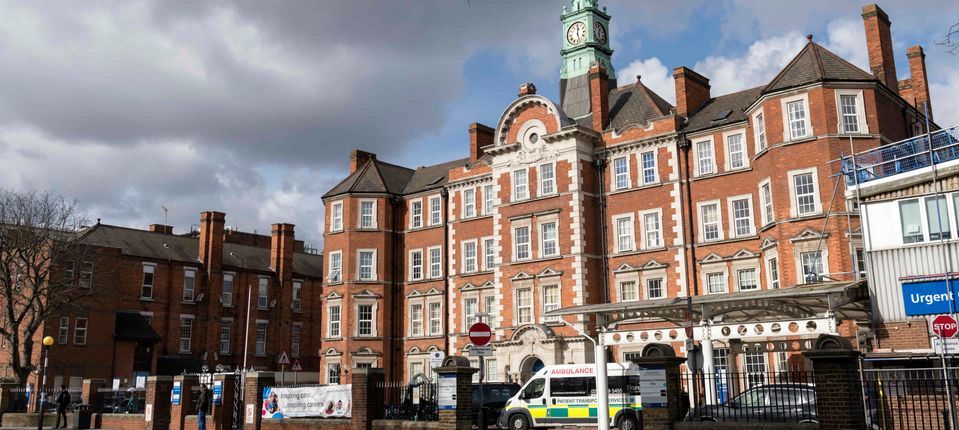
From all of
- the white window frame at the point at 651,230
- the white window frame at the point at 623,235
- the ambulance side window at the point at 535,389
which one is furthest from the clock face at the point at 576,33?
the ambulance side window at the point at 535,389

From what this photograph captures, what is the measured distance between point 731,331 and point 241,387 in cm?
1820

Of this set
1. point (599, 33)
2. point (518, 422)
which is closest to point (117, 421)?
point (518, 422)

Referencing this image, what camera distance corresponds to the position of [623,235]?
135 ft

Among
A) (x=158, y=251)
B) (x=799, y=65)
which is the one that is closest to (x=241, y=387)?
(x=799, y=65)

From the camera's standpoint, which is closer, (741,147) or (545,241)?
(741,147)

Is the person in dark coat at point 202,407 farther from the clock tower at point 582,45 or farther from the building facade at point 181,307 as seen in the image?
the clock tower at point 582,45

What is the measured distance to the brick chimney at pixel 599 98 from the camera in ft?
142

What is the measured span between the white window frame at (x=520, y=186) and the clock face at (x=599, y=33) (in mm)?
16016

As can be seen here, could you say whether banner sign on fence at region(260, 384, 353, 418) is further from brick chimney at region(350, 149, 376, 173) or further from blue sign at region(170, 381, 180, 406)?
brick chimney at region(350, 149, 376, 173)

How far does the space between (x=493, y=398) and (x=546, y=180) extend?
49.1 feet

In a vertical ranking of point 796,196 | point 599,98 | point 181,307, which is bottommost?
point 181,307

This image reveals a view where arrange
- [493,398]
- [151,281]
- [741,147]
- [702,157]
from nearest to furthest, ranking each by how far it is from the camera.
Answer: [493,398] < [741,147] < [702,157] < [151,281]

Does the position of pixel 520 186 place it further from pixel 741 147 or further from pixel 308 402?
pixel 308 402

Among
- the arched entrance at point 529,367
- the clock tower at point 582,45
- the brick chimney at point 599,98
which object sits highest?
the clock tower at point 582,45
